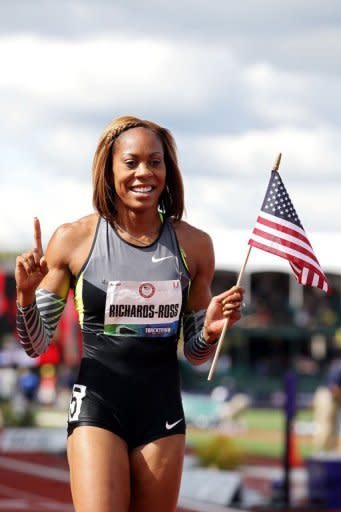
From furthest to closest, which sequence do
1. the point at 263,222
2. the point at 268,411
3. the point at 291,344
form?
1. the point at 291,344
2. the point at 268,411
3. the point at 263,222

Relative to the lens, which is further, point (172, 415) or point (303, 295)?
point (303, 295)

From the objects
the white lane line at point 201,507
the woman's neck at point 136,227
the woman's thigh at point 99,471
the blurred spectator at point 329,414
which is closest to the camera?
the woman's thigh at point 99,471

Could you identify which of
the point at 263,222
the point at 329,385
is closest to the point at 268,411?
the point at 329,385

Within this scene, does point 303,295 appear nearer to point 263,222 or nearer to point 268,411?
point 268,411

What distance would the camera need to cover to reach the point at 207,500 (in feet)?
46.3

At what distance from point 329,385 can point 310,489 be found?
7.37 ft

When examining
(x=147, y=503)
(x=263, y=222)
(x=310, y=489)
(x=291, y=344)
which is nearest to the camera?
(x=147, y=503)

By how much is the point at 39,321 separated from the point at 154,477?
2.21 feet

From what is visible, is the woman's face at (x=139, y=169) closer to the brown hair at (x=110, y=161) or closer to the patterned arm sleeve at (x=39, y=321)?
the brown hair at (x=110, y=161)

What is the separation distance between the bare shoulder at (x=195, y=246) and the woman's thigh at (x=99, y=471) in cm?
73

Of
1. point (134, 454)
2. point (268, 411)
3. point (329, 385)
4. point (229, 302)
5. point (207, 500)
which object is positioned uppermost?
point (229, 302)

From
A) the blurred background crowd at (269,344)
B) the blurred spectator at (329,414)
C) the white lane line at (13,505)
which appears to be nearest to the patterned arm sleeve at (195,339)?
the white lane line at (13,505)

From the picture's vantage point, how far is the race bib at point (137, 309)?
484cm

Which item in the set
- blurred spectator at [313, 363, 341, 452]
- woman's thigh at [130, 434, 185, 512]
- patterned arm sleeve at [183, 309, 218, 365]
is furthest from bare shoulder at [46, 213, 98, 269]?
blurred spectator at [313, 363, 341, 452]
